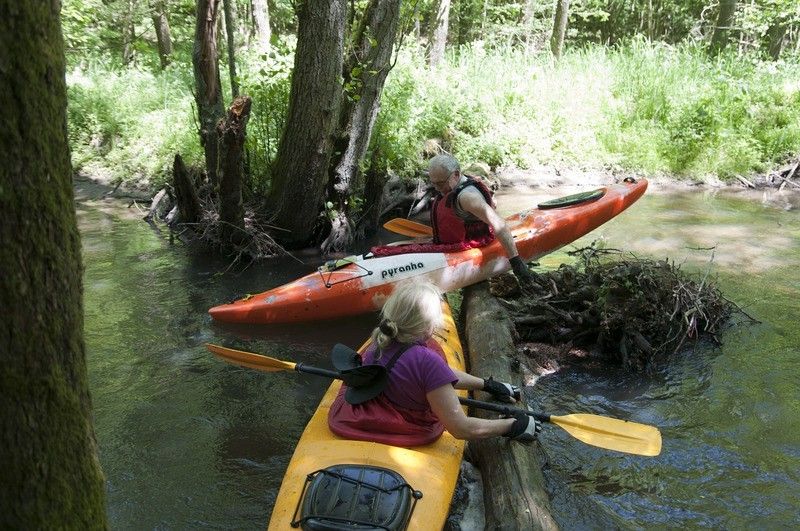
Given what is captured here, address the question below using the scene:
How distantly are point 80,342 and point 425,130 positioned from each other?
30.4 ft

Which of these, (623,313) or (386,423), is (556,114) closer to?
(623,313)

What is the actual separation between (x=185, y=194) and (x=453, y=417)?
17.7 feet

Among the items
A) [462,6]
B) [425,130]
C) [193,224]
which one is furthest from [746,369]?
[462,6]

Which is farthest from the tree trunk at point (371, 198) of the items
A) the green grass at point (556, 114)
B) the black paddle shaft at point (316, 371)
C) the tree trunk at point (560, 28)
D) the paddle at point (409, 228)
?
the tree trunk at point (560, 28)

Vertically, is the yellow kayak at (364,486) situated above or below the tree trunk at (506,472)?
above

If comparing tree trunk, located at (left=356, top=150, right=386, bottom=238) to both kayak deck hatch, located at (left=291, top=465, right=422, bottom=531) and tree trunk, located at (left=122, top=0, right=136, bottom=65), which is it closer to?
kayak deck hatch, located at (left=291, top=465, right=422, bottom=531)

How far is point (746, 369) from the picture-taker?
4.83 metres

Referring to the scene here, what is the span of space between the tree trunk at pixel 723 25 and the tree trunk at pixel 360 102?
9.46 meters

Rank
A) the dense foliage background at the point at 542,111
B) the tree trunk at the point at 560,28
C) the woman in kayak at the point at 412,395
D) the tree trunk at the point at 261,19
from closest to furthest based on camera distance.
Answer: the woman in kayak at the point at 412,395 < the dense foliage background at the point at 542,111 < the tree trunk at the point at 261,19 < the tree trunk at the point at 560,28

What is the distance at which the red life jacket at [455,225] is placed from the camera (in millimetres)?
5696

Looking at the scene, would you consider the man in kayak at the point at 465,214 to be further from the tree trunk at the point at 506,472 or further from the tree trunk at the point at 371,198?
the tree trunk at the point at 371,198

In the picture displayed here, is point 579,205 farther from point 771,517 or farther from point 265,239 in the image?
point 771,517

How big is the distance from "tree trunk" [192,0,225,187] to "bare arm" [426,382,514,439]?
17.6ft

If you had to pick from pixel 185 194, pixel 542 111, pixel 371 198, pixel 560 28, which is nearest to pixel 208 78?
pixel 185 194
